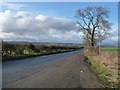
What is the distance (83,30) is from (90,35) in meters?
2.68

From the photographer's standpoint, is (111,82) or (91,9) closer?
(111,82)

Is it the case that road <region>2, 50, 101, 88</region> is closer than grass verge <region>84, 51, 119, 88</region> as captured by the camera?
Yes

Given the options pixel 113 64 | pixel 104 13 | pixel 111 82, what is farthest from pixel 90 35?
pixel 111 82

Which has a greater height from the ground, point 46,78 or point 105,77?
point 46,78

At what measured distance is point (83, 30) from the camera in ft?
228

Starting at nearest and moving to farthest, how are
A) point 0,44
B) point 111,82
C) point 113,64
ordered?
1. point 111,82
2. point 113,64
3. point 0,44

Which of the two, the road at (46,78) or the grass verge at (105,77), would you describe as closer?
the road at (46,78)

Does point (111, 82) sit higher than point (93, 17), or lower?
lower

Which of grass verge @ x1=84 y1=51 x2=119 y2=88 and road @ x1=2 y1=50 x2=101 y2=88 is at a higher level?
road @ x1=2 y1=50 x2=101 y2=88

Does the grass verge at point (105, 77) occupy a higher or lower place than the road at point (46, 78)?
lower

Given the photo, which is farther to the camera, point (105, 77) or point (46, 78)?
point (105, 77)

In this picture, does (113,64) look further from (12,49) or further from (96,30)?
(96,30)

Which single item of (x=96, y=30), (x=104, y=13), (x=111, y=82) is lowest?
(x=111, y=82)

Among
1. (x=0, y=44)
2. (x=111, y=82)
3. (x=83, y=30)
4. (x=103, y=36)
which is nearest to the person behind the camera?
(x=111, y=82)
